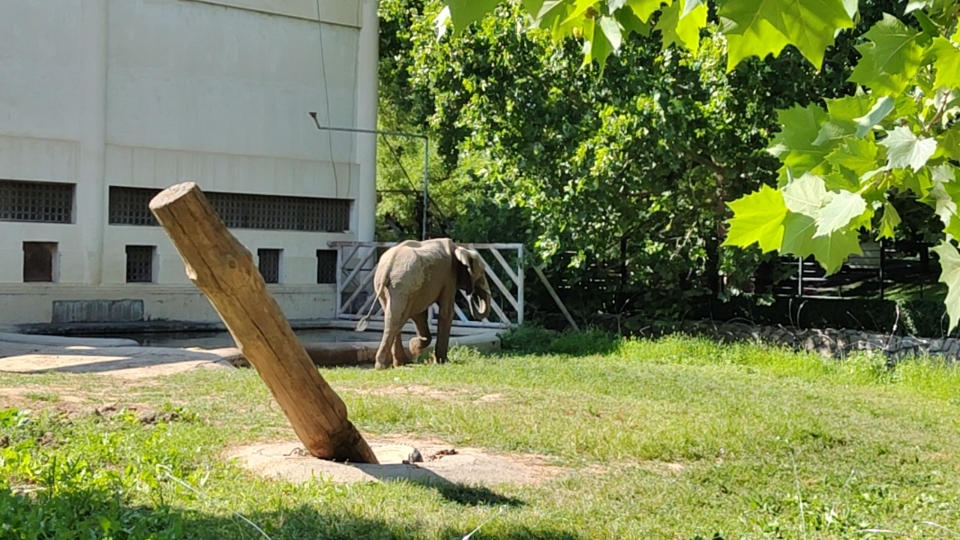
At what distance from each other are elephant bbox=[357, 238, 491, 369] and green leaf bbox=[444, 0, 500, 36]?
1154 cm

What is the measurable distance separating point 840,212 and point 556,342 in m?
15.0

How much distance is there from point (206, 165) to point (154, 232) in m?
1.61

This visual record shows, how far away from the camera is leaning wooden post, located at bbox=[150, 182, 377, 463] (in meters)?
5.89

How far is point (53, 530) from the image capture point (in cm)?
496

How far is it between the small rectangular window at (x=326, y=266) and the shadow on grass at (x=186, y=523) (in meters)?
17.2

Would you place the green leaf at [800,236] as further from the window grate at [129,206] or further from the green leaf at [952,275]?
the window grate at [129,206]

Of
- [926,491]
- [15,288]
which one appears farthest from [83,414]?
[15,288]

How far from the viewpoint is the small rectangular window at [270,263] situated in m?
22.2

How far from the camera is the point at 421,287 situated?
46.2 feet

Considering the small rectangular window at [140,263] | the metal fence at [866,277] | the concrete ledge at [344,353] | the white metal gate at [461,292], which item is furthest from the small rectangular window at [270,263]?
the metal fence at [866,277]

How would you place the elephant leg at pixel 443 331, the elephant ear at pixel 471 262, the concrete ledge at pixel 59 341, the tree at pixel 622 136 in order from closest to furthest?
the elephant leg at pixel 443 331 → the elephant ear at pixel 471 262 → the concrete ledge at pixel 59 341 → the tree at pixel 622 136

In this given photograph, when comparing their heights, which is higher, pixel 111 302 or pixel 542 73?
pixel 542 73

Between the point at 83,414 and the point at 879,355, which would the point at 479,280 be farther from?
the point at 83,414

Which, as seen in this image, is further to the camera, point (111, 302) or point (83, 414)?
point (111, 302)
